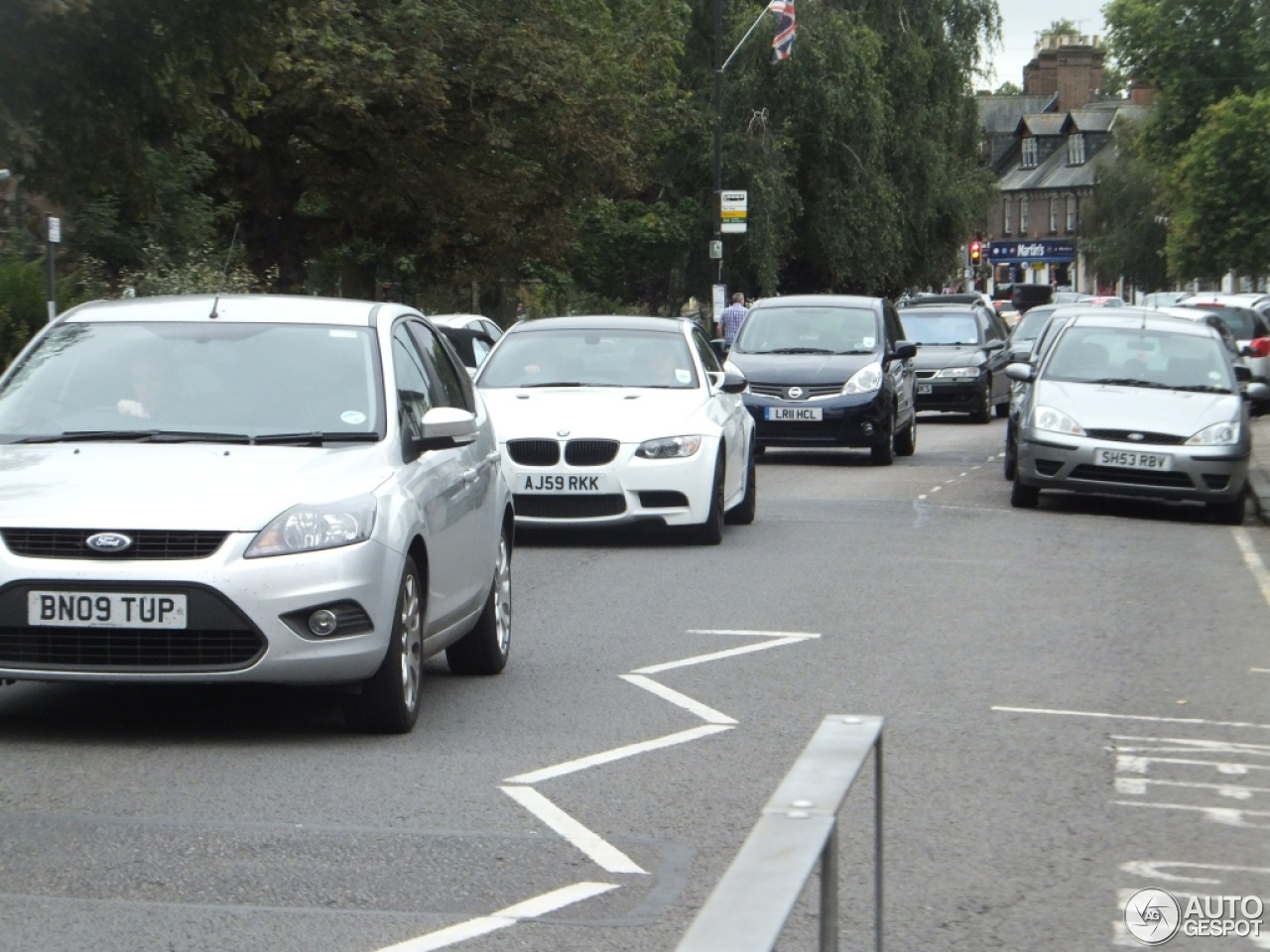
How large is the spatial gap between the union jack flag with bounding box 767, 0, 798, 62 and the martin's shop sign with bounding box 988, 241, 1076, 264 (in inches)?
3354

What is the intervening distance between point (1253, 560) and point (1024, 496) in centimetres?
354

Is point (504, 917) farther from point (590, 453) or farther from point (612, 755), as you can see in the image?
point (590, 453)

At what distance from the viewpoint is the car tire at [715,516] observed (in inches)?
568

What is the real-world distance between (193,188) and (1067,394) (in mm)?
21377

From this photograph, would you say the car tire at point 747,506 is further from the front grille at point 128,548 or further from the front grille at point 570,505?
the front grille at point 128,548

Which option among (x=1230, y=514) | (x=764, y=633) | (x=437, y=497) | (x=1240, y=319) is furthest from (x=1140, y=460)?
(x=1240, y=319)

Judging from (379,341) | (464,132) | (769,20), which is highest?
(769,20)

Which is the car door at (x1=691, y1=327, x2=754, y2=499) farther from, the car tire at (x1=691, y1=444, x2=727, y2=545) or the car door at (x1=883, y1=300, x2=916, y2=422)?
the car door at (x1=883, y1=300, x2=916, y2=422)

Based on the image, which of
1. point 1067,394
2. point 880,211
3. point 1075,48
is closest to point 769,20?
point 880,211

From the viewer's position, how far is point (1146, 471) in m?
17.4

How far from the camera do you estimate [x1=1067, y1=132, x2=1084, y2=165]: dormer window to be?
140 m

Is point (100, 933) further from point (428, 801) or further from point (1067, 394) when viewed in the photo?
point (1067, 394)

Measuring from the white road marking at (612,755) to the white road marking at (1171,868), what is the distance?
196cm

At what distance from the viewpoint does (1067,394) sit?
59.7 ft
